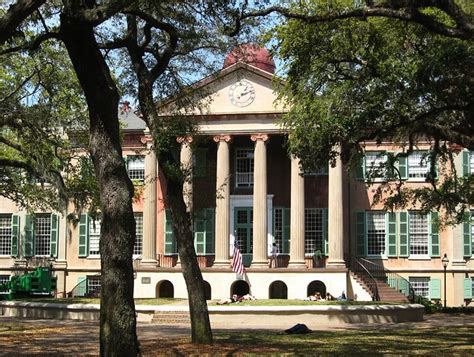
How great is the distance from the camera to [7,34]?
30.5ft

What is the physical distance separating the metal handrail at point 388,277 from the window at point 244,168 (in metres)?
6.99

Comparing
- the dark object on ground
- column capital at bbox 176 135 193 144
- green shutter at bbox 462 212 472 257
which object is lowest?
the dark object on ground

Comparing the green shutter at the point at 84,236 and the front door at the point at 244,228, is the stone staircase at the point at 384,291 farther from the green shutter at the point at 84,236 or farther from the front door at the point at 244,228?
the green shutter at the point at 84,236

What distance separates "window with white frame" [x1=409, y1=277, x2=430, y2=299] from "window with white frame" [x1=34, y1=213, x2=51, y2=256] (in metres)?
20.6

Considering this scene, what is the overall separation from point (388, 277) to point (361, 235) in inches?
112

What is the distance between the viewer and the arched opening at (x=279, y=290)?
38062 mm

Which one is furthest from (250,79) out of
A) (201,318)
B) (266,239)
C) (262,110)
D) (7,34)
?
(7,34)

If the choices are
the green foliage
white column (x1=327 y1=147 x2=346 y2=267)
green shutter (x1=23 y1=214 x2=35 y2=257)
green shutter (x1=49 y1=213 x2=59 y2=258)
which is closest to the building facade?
white column (x1=327 y1=147 x2=346 y2=267)

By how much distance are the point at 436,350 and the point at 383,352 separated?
134cm

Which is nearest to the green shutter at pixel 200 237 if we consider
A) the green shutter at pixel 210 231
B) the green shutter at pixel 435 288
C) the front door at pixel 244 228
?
the green shutter at pixel 210 231

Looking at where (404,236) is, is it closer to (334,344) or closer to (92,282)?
(92,282)

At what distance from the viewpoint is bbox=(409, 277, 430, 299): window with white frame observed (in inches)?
1533

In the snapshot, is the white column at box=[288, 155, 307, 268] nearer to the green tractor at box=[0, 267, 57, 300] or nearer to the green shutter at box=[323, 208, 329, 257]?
the green shutter at box=[323, 208, 329, 257]

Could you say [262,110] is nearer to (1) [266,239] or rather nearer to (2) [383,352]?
(1) [266,239]
